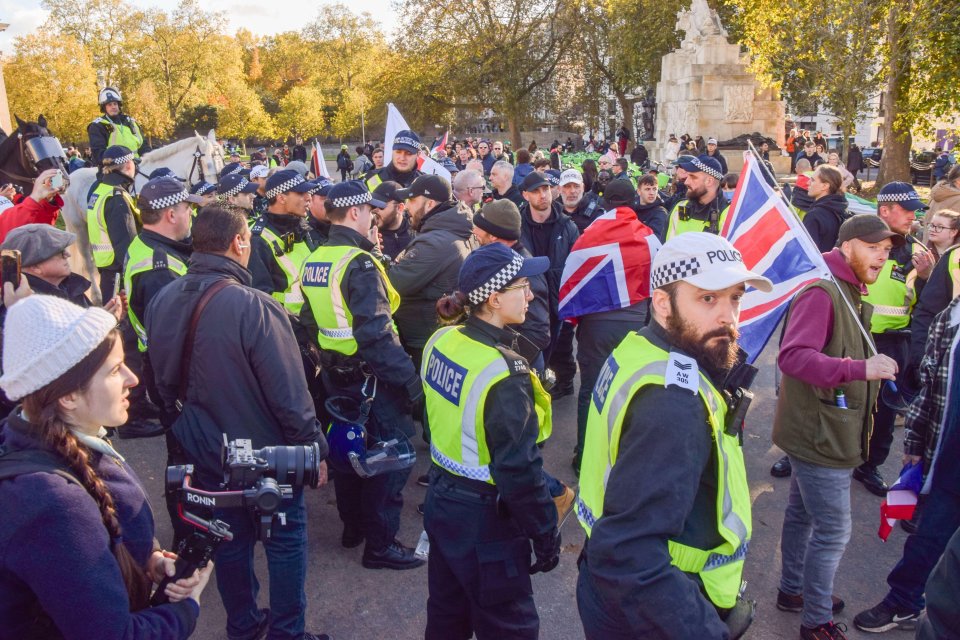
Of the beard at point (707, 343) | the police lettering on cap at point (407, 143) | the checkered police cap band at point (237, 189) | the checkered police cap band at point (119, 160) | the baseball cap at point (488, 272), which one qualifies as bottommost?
the beard at point (707, 343)

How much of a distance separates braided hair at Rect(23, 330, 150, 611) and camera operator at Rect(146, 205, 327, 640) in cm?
111

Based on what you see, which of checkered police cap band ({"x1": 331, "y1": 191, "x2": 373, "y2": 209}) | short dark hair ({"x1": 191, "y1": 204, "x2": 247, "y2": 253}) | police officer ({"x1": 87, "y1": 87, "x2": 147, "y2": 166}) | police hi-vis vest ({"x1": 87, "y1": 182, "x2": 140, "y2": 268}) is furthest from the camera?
police officer ({"x1": 87, "y1": 87, "x2": 147, "y2": 166})

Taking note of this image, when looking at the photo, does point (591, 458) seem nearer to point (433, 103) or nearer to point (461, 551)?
point (461, 551)

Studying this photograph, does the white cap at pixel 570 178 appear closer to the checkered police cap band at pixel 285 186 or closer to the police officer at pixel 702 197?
the police officer at pixel 702 197

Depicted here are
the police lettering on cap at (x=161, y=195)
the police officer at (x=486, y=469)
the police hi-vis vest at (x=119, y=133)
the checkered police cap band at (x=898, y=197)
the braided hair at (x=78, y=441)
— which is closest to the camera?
the braided hair at (x=78, y=441)

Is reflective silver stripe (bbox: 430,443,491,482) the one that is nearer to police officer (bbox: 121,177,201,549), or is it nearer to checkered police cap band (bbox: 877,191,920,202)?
police officer (bbox: 121,177,201,549)

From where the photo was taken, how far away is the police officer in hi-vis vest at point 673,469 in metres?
1.92

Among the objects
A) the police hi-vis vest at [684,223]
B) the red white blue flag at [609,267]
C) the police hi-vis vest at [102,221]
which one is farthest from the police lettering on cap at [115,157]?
the police hi-vis vest at [684,223]

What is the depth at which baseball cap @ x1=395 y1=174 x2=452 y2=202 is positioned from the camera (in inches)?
215

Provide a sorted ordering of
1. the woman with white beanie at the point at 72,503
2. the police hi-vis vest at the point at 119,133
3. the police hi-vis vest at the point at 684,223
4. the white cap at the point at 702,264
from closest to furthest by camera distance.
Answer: the woman with white beanie at the point at 72,503 → the white cap at the point at 702,264 → the police hi-vis vest at the point at 684,223 → the police hi-vis vest at the point at 119,133

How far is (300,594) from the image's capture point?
3.39 metres

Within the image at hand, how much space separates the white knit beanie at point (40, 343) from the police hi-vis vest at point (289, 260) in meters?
3.39

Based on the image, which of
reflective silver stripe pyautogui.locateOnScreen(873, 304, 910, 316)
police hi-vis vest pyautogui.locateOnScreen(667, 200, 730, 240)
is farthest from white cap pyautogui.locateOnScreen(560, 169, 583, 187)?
reflective silver stripe pyautogui.locateOnScreen(873, 304, 910, 316)

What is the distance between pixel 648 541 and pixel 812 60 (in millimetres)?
20059
